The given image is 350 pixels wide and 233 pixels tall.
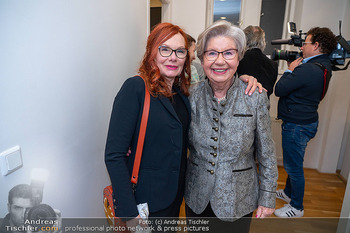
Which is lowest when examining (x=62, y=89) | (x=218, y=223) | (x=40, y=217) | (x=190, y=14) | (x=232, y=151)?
(x=218, y=223)

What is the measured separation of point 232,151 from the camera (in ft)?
3.39

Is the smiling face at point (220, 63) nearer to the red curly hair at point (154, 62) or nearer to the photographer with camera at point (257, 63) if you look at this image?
the red curly hair at point (154, 62)

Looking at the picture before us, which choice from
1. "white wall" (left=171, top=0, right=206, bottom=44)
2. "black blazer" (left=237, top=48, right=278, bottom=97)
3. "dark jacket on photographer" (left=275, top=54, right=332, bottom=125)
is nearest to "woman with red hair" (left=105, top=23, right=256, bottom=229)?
"black blazer" (left=237, top=48, right=278, bottom=97)

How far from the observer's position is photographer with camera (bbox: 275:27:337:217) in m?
1.96

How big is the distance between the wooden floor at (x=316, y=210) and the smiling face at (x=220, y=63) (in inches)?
68.1

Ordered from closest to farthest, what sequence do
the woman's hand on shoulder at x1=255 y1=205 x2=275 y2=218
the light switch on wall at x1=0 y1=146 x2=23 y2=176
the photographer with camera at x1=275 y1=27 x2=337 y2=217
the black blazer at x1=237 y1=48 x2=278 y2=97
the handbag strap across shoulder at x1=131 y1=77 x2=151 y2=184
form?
the light switch on wall at x1=0 y1=146 x2=23 y2=176 < the handbag strap across shoulder at x1=131 y1=77 x2=151 y2=184 < the woman's hand on shoulder at x1=255 y1=205 x2=275 y2=218 < the black blazer at x1=237 y1=48 x2=278 y2=97 < the photographer with camera at x1=275 y1=27 x2=337 y2=217

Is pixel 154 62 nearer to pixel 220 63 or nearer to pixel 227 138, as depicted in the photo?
pixel 220 63

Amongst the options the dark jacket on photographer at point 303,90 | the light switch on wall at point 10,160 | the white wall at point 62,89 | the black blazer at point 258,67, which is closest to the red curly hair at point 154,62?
the white wall at point 62,89

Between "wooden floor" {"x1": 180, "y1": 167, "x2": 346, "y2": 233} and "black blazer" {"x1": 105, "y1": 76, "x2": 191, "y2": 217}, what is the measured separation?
4.61 ft

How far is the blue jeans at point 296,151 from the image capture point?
2.13 m

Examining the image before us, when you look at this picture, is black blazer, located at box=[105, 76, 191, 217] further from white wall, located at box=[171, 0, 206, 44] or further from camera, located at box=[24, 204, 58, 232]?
white wall, located at box=[171, 0, 206, 44]

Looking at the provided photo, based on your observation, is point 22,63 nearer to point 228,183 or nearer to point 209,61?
point 209,61

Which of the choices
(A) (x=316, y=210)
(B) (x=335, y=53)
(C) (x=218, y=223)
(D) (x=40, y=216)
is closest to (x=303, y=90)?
(B) (x=335, y=53)

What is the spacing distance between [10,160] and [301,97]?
7.37 feet
